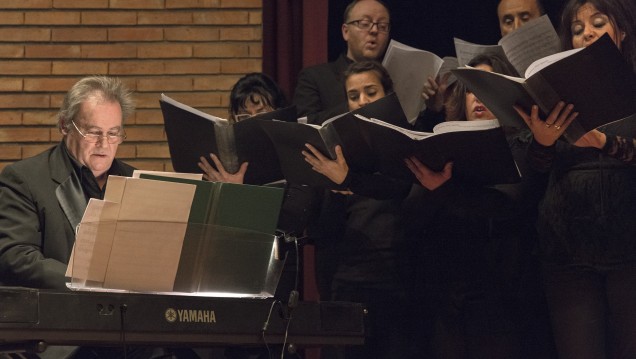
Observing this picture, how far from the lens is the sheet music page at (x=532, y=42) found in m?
3.32

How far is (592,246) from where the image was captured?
9.34 ft

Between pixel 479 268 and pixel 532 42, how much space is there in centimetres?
80

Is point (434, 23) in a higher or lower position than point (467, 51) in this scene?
higher

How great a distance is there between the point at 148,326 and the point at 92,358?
0.59 meters

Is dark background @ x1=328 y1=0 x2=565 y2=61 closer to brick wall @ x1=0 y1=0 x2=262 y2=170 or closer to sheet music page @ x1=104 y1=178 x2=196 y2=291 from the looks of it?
brick wall @ x1=0 y1=0 x2=262 y2=170

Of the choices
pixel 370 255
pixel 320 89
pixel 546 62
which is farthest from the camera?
pixel 320 89

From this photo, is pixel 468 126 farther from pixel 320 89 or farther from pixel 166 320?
pixel 320 89

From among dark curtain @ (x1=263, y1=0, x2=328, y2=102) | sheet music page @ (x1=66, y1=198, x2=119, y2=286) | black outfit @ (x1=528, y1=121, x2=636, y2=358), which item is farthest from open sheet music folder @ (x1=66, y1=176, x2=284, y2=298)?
dark curtain @ (x1=263, y1=0, x2=328, y2=102)

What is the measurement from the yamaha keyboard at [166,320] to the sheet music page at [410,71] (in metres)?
1.23

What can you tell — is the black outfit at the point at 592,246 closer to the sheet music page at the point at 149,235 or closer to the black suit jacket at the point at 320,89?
the sheet music page at the point at 149,235

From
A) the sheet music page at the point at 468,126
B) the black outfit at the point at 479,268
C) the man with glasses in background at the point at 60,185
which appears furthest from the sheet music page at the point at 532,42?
the man with glasses in background at the point at 60,185

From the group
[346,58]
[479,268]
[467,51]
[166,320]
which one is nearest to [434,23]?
[346,58]

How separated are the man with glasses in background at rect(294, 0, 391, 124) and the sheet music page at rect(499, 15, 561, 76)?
75 cm

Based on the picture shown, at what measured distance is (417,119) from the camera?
3680 millimetres
